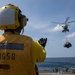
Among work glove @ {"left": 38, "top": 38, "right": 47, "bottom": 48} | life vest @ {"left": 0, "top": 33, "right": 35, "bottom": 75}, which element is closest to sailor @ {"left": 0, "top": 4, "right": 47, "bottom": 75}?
life vest @ {"left": 0, "top": 33, "right": 35, "bottom": 75}

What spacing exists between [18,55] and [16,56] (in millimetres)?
32

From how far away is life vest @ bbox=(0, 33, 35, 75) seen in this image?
451 centimetres

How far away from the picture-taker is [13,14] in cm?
468

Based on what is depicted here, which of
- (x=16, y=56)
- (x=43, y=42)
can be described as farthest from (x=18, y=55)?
(x=43, y=42)

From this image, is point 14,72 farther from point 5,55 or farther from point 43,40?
point 43,40

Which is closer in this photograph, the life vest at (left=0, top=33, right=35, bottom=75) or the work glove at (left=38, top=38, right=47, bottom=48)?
the life vest at (left=0, top=33, right=35, bottom=75)

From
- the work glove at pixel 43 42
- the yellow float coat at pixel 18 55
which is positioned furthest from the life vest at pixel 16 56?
the work glove at pixel 43 42

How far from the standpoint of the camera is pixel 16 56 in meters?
4.54

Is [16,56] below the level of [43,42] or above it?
below

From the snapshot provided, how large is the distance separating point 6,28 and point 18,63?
55 centimetres

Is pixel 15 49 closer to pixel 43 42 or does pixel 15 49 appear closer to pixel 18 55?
pixel 18 55

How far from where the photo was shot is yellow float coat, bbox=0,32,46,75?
4.51 meters

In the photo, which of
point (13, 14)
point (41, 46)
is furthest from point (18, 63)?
point (13, 14)

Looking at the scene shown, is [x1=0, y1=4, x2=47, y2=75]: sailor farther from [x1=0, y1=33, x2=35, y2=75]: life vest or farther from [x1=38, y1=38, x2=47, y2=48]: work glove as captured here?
[x1=38, y1=38, x2=47, y2=48]: work glove
